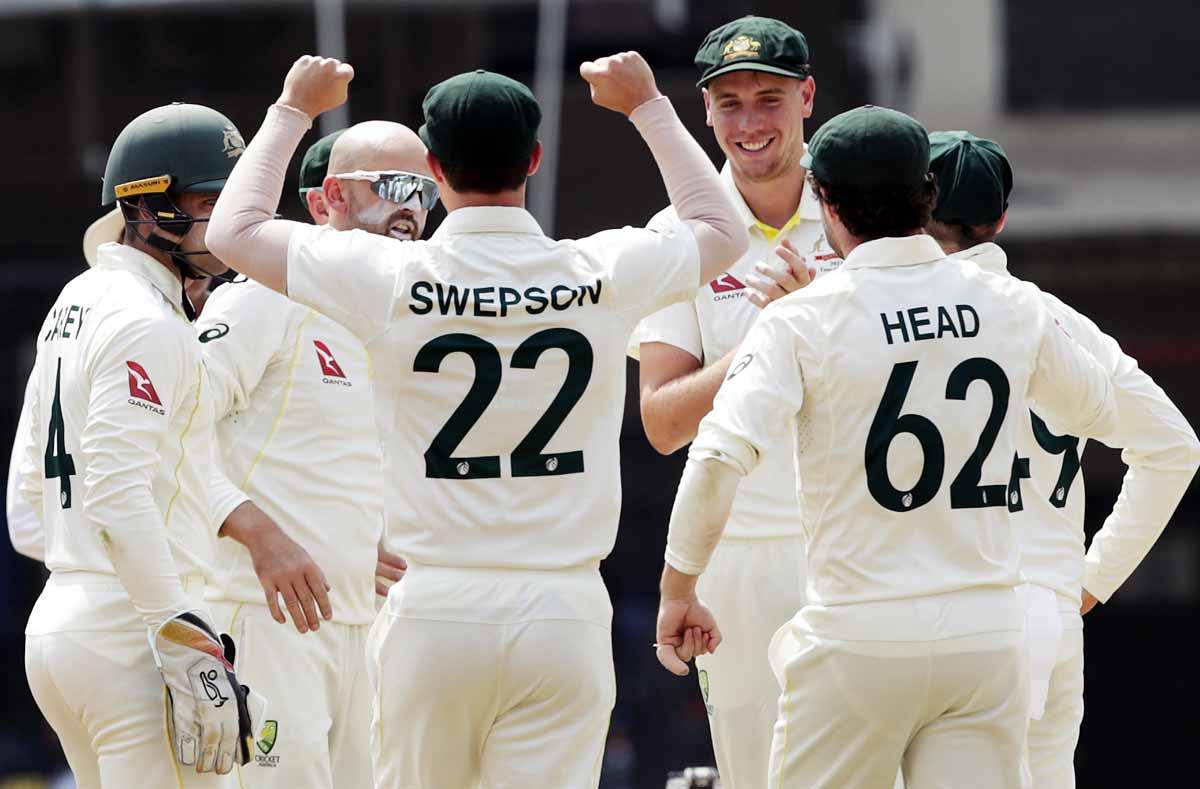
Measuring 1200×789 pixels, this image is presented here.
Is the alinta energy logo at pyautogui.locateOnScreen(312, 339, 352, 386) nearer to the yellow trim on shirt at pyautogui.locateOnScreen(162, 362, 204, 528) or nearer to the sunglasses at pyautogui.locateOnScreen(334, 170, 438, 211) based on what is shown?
the sunglasses at pyautogui.locateOnScreen(334, 170, 438, 211)

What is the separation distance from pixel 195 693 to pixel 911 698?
5.02 ft

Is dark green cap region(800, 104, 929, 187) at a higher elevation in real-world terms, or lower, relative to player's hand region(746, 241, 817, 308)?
higher

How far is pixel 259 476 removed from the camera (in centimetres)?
507

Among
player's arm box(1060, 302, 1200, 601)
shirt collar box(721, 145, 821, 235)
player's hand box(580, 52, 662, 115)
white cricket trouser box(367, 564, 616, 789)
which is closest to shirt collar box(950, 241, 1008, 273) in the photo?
player's arm box(1060, 302, 1200, 601)

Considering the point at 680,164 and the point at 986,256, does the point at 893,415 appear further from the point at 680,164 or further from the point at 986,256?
the point at 986,256

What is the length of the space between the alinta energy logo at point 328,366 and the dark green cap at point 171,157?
73 centimetres

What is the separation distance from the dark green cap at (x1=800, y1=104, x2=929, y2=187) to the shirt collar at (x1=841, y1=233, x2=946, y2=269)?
119 mm

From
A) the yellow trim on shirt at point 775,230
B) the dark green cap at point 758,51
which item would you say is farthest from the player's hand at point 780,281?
the dark green cap at point 758,51

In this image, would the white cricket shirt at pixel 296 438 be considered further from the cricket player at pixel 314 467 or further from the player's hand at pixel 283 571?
the player's hand at pixel 283 571

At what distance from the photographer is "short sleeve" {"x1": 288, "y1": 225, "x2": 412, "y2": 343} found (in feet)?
12.3

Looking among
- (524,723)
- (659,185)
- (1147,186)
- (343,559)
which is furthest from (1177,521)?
(524,723)

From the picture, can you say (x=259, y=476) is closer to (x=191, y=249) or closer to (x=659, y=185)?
(x=191, y=249)

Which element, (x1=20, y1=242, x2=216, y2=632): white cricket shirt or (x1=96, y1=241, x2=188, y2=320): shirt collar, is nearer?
(x1=20, y1=242, x2=216, y2=632): white cricket shirt

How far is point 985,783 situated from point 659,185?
8.26 m
